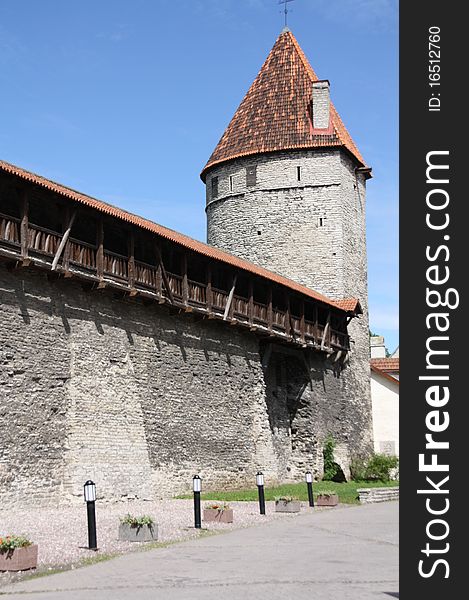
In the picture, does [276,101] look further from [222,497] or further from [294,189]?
[222,497]

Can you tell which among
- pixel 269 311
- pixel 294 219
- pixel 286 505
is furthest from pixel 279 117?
pixel 286 505

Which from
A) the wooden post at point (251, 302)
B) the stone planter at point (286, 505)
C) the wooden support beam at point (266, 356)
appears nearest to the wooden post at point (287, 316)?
the wooden support beam at point (266, 356)

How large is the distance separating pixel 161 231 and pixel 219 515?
32.0 ft

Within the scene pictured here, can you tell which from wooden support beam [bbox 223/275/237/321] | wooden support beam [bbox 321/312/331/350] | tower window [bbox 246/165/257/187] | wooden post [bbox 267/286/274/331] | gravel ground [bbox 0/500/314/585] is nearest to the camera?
gravel ground [bbox 0/500/314/585]

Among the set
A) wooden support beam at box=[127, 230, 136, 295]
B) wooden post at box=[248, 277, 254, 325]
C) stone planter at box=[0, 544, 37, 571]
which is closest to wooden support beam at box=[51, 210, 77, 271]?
wooden support beam at box=[127, 230, 136, 295]

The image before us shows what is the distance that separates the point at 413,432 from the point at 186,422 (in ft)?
47.3

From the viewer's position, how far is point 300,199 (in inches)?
1236

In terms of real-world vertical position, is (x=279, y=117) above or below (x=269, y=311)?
above

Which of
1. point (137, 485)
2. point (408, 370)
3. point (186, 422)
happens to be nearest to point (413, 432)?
point (408, 370)

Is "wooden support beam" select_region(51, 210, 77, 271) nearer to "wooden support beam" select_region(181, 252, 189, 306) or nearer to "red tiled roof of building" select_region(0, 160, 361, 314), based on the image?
"red tiled roof of building" select_region(0, 160, 361, 314)

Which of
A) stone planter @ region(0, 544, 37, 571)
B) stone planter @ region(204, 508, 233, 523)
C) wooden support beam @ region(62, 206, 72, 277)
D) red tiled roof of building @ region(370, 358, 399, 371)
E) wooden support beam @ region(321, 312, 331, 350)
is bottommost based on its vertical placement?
stone planter @ region(204, 508, 233, 523)

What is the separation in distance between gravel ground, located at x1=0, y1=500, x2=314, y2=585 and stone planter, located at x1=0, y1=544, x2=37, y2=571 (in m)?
0.10

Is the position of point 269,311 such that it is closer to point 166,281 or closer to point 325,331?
point 325,331

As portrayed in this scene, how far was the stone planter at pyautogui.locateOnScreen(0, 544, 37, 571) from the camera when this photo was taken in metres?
8.77
